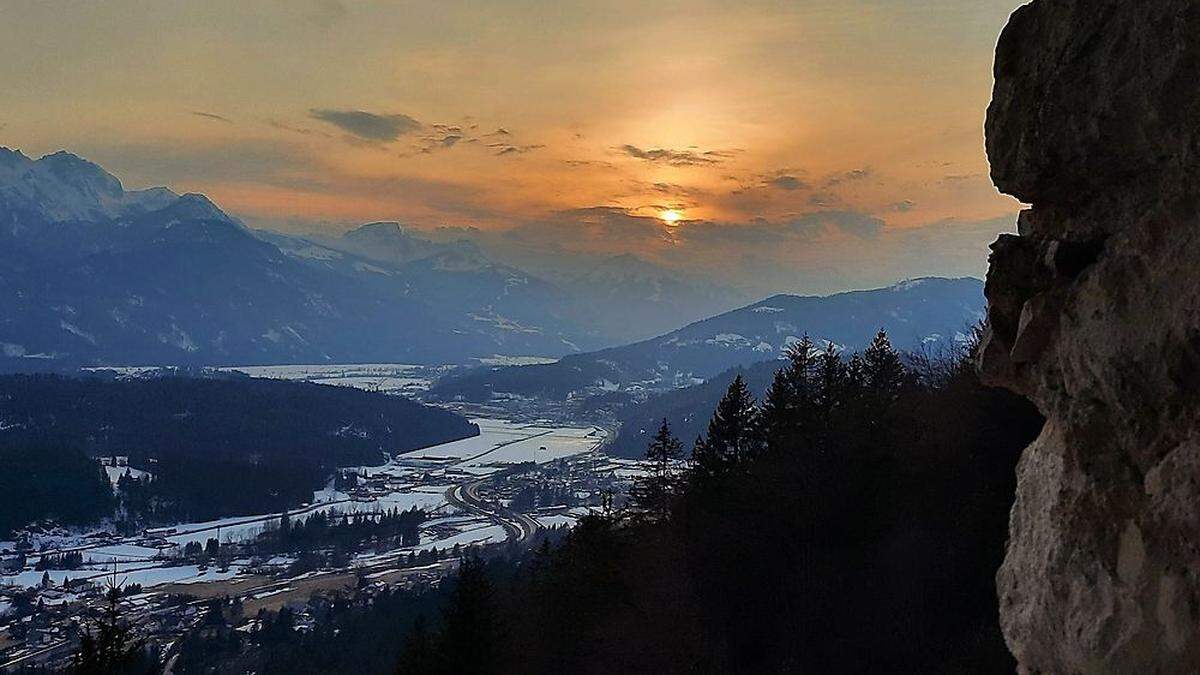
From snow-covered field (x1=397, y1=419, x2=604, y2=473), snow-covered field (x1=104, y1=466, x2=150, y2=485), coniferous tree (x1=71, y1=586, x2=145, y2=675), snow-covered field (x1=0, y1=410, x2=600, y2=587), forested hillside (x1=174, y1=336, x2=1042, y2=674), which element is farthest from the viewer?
snow-covered field (x1=397, y1=419, x2=604, y2=473)

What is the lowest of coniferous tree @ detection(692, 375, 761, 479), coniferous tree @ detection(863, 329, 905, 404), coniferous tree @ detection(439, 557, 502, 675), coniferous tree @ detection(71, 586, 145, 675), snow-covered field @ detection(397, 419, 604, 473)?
snow-covered field @ detection(397, 419, 604, 473)

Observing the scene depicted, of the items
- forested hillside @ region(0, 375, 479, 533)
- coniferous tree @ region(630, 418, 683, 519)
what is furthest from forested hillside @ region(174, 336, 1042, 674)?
forested hillside @ region(0, 375, 479, 533)

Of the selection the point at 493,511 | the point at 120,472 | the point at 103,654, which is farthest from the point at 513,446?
the point at 103,654

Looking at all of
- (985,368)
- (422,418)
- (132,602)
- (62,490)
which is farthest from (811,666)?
(422,418)

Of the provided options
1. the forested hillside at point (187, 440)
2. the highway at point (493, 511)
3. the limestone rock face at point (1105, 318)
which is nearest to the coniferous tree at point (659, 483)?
the limestone rock face at point (1105, 318)

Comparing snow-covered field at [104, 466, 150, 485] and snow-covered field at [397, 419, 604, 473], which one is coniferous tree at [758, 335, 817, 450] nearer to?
snow-covered field at [397, 419, 604, 473]

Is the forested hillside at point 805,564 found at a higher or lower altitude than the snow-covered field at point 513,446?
higher

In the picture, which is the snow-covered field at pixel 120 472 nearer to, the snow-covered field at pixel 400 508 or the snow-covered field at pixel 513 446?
the snow-covered field at pixel 400 508

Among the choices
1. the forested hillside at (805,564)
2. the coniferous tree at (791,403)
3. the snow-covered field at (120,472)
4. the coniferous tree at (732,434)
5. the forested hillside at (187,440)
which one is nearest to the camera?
the forested hillside at (805,564)

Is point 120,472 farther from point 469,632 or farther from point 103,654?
point 103,654
